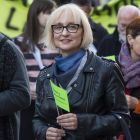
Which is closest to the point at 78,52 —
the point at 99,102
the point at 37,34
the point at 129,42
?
the point at 99,102

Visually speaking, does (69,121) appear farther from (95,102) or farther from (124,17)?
(124,17)

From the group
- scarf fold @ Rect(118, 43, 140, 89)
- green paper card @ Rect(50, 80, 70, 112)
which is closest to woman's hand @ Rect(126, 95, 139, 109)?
scarf fold @ Rect(118, 43, 140, 89)

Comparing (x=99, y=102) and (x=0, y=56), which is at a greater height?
(x=0, y=56)

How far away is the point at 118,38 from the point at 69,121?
2934 mm

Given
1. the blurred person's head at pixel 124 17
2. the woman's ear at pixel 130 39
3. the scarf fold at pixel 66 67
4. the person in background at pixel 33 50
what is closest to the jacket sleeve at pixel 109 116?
the scarf fold at pixel 66 67

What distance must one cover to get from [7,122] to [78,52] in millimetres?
774

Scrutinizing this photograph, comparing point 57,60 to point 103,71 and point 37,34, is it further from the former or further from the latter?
point 37,34

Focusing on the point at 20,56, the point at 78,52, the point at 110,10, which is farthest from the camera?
the point at 110,10

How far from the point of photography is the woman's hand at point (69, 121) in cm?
317

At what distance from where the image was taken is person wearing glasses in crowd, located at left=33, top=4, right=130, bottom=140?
322 cm

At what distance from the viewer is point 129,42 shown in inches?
173

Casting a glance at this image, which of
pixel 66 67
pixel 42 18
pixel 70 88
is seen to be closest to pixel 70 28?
pixel 66 67

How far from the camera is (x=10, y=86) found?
3.60 meters

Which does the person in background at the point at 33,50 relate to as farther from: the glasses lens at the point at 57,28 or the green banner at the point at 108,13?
the green banner at the point at 108,13
